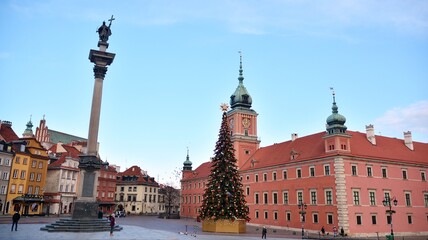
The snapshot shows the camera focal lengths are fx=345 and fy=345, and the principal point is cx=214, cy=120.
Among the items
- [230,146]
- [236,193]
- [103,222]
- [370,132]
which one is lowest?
[103,222]

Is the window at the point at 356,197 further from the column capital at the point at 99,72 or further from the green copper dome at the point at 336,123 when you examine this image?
the column capital at the point at 99,72

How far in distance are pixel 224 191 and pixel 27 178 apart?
140ft

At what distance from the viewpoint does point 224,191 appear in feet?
131

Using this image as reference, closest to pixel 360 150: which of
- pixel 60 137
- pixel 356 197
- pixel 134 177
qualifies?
pixel 356 197

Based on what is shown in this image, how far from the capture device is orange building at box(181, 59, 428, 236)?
43188 millimetres

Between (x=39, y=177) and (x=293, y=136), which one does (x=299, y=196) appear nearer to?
(x=293, y=136)

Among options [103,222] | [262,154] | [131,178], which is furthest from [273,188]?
[131,178]

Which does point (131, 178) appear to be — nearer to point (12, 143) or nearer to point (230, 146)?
point (12, 143)

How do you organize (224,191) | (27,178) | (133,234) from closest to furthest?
(133,234) → (224,191) → (27,178)

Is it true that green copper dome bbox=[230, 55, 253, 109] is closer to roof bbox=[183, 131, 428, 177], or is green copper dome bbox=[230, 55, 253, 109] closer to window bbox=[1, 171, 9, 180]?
roof bbox=[183, 131, 428, 177]

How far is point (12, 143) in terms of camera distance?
204 feet

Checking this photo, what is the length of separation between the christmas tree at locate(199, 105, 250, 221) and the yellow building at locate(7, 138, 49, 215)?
36.6 meters

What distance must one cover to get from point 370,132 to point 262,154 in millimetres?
20929

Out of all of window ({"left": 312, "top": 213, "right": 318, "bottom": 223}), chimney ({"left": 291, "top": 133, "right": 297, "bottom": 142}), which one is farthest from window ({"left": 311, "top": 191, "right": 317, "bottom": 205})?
chimney ({"left": 291, "top": 133, "right": 297, "bottom": 142})
